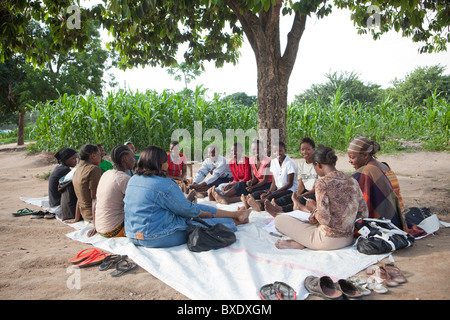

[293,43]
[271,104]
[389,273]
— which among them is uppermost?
[293,43]

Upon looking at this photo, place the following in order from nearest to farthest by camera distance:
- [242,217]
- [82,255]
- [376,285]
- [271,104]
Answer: [376,285]
[82,255]
[242,217]
[271,104]

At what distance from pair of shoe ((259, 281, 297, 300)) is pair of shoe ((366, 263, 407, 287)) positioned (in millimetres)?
779

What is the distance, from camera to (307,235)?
3.24m

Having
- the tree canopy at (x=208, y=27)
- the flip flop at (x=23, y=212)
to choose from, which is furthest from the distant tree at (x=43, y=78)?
the flip flop at (x=23, y=212)

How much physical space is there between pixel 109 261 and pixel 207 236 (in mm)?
965

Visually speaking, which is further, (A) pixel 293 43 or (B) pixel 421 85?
(B) pixel 421 85

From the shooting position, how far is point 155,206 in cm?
312

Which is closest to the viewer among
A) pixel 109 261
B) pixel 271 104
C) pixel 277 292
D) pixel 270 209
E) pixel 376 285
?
pixel 277 292

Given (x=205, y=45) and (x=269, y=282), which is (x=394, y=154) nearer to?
(x=205, y=45)

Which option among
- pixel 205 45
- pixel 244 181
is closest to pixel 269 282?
pixel 244 181

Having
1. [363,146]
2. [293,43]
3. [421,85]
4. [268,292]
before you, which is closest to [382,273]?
[268,292]

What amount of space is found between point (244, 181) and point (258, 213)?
1015 mm

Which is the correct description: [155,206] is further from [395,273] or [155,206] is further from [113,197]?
[395,273]
